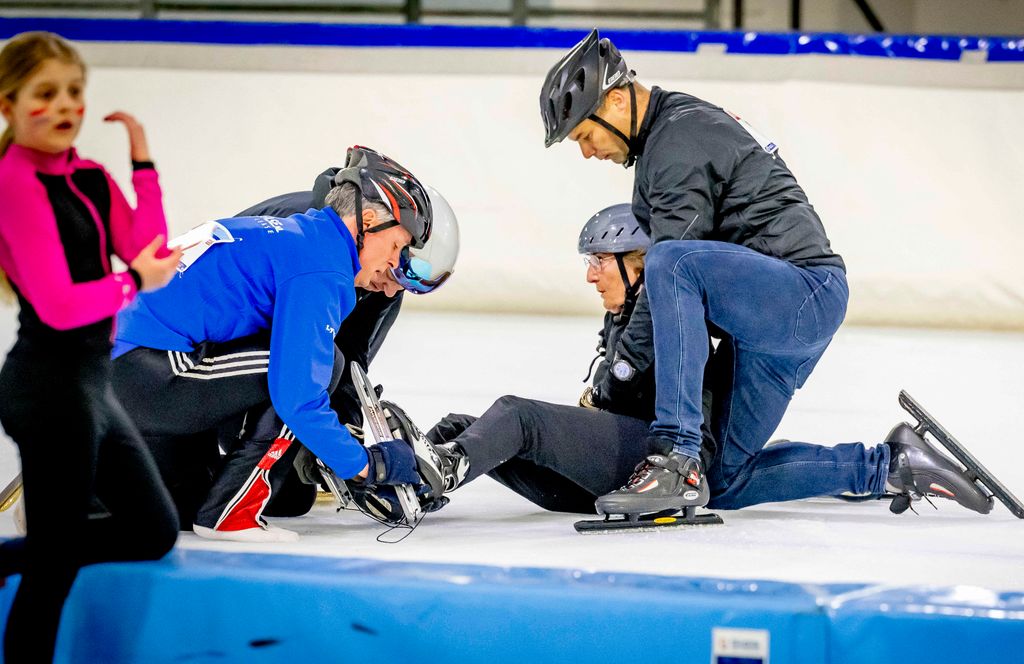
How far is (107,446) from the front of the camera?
7.57ft

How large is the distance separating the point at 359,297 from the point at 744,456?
120 cm

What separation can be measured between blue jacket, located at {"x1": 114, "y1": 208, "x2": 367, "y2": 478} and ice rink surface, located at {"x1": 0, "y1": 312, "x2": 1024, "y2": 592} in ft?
1.02

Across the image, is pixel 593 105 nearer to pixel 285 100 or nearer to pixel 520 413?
pixel 520 413

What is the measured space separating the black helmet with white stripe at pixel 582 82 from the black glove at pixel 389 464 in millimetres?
901

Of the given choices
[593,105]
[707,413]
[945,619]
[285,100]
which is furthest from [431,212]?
[285,100]

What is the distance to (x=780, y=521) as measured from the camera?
307 cm

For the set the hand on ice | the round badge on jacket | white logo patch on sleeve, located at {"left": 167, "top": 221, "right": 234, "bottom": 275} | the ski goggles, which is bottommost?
the round badge on jacket

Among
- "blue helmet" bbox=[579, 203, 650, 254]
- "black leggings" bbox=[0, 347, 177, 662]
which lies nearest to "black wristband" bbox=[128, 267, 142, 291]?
"black leggings" bbox=[0, 347, 177, 662]

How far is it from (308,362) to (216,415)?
339 mm

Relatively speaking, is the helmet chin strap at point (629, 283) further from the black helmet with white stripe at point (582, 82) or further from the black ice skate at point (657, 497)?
the black ice skate at point (657, 497)

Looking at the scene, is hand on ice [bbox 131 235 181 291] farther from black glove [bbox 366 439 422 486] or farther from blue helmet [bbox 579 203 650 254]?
blue helmet [bbox 579 203 650 254]

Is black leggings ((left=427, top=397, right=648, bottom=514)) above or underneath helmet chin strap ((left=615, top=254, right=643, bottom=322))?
underneath

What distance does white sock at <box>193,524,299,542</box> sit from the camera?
2.71 metres

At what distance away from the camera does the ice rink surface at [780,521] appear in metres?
2.55
